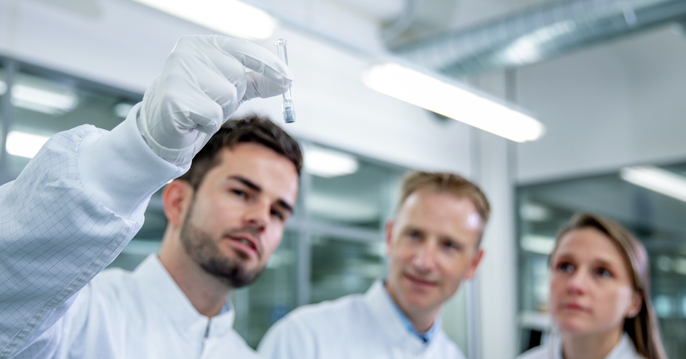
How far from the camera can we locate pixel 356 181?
5.20 meters

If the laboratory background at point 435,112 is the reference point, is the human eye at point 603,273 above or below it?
below

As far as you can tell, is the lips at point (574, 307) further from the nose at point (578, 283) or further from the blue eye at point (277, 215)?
the blue eye at point (277, 215)

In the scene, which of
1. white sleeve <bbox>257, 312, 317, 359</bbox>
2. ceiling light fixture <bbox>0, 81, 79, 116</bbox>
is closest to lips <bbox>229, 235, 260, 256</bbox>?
white sleeve <bbox>257, 312, 317, 359</bbox>

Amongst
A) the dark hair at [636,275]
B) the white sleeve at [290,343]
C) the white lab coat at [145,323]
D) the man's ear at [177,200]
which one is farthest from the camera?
the dark hair at [636,275]

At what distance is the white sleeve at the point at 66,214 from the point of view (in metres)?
0.66

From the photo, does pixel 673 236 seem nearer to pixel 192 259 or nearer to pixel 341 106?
pixel 341 106

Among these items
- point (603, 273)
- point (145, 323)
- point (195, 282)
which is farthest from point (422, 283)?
point (145, 323)

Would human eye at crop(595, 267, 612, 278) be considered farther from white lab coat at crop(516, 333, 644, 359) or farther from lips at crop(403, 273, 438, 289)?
lips at crop(403, 273, 438, 289)

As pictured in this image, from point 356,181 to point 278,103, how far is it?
7.30ft

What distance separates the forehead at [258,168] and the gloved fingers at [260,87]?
0.56 meters

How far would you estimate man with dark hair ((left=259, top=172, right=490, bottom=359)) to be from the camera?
5.84ft

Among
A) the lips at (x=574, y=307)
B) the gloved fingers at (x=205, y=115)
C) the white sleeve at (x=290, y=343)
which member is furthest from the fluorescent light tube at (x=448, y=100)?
the gloved fingers at (x=205, y=115)

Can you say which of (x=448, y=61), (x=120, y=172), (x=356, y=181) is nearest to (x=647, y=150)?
(x=448, y=61)

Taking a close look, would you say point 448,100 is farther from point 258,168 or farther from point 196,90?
point 196,90
